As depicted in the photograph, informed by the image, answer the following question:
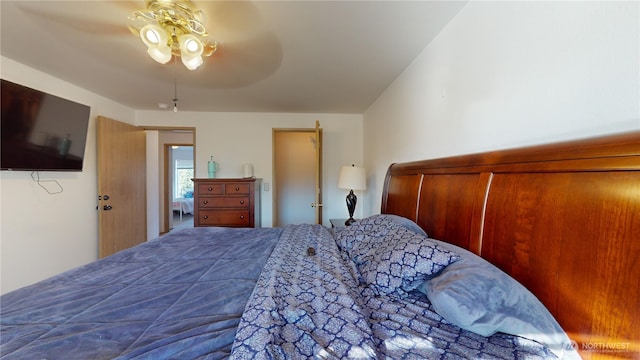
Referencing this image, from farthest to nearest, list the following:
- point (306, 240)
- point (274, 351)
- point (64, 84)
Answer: point (64, 84) < point (306, 240) < point (274, 351)

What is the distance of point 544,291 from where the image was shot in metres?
0.80

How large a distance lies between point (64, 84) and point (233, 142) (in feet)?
6.24

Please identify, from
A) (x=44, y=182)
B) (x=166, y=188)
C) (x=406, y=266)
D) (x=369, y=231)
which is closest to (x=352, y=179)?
(x=369, y=231)

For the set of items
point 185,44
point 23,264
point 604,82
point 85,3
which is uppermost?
point 85,3

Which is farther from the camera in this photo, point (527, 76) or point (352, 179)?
point (352, 179)

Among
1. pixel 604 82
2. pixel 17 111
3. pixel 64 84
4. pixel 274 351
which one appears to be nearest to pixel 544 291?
pixel 604 82

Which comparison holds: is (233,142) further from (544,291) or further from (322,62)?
(544,291)

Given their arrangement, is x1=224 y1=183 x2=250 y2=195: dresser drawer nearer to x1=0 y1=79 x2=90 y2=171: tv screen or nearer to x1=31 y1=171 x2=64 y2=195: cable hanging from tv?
x1=0 y1=79 x2=90 y2=171: tv screen

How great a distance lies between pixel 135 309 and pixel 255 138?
314 centimetres

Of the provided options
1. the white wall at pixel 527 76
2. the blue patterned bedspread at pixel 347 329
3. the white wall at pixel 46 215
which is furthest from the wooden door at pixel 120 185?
the white wall at pixel 527 76

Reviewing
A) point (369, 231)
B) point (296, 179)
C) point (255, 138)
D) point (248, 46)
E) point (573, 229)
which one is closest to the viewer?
point (573, 229)

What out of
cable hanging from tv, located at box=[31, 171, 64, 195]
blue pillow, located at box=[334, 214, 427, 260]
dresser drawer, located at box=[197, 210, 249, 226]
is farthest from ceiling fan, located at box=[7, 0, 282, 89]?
dresser drawer, located at box=[197, 210, 249, 226]

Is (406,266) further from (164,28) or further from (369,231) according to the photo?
(164,28)

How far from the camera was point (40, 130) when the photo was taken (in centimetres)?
221
